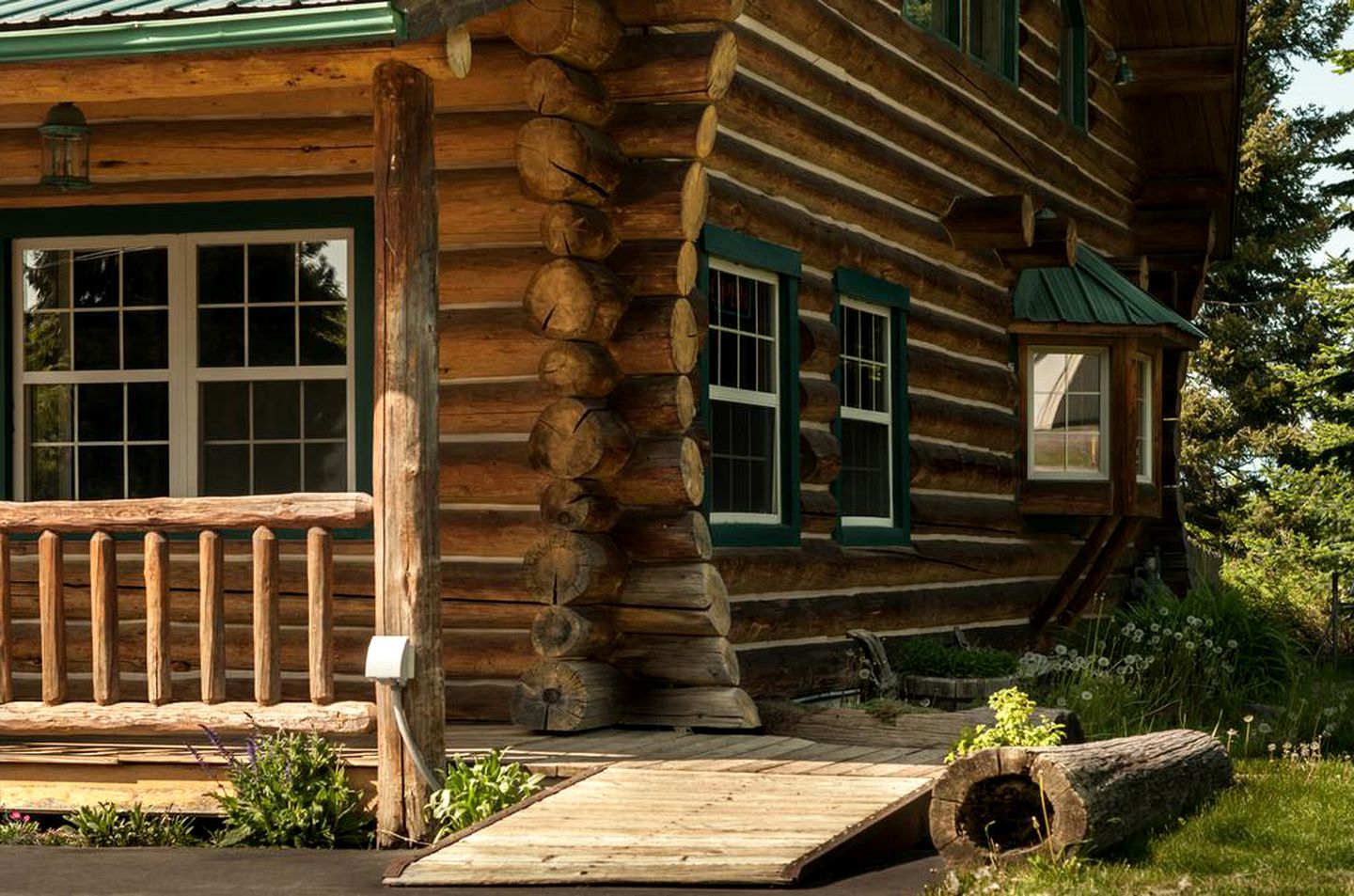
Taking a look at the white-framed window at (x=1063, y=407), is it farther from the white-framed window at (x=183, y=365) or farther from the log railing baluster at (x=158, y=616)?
the log railing baluster at (x=158, y=616)

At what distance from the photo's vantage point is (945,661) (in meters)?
14.1

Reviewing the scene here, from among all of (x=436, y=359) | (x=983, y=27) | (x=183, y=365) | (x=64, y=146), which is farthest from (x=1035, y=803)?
(x=983, y=27)

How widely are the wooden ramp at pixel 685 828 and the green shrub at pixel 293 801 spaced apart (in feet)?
3.07

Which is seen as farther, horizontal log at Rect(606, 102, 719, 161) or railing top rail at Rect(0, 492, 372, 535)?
horizontal log at Rect(606, 102, 719, 161)

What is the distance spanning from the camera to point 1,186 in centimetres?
1178

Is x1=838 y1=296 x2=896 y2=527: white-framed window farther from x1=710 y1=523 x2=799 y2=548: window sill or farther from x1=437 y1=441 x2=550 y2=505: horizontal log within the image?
x1=437 y1=441 x2=550 y2=505: horizontal log

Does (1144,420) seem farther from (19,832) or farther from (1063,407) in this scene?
(19,832)

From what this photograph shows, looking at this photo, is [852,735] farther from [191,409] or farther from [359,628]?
[191,409]

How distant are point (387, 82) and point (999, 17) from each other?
31.2 ft

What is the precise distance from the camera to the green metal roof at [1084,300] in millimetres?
17297

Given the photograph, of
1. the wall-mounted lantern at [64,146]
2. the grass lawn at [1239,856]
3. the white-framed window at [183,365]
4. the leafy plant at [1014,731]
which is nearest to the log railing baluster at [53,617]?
the white-framed window at [183,365]

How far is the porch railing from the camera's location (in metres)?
9.37

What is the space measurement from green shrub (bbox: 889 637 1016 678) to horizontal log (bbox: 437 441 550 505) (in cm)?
411

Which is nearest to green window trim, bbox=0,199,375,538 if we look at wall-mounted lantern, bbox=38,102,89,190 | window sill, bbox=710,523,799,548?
wall-mounted lantern, bbox=38,102,89,190
